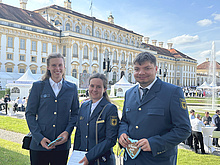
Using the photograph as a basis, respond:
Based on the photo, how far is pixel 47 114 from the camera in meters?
3.08

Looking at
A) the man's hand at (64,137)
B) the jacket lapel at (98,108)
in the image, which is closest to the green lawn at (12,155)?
the man's hand at (64,137)

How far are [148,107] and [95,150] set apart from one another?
0.89 m

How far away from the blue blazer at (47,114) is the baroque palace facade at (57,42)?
2276 centimetres

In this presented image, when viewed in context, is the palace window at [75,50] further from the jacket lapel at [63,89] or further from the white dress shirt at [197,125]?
the jacket lapel at [63,89]

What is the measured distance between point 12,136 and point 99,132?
714 cm

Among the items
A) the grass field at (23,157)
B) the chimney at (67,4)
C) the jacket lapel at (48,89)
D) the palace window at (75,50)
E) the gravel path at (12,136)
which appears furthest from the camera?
the chimney at (67,4)

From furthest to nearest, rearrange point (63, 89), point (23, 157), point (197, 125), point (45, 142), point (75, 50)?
point (75, 50), point (197, 125), point (23, 157), point (63, 89), point (45, 142)

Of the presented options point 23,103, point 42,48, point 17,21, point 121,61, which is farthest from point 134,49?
point 23,103

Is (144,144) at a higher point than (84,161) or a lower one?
higher

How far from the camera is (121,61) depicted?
181ft

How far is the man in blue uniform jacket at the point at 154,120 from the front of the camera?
2.32m

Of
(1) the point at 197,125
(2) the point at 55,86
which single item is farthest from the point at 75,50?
(2) the point at 55,86

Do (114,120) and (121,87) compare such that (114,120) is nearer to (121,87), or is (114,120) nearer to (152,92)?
(152,92)

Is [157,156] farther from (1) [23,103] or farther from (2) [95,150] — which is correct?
(1) [23,103]
